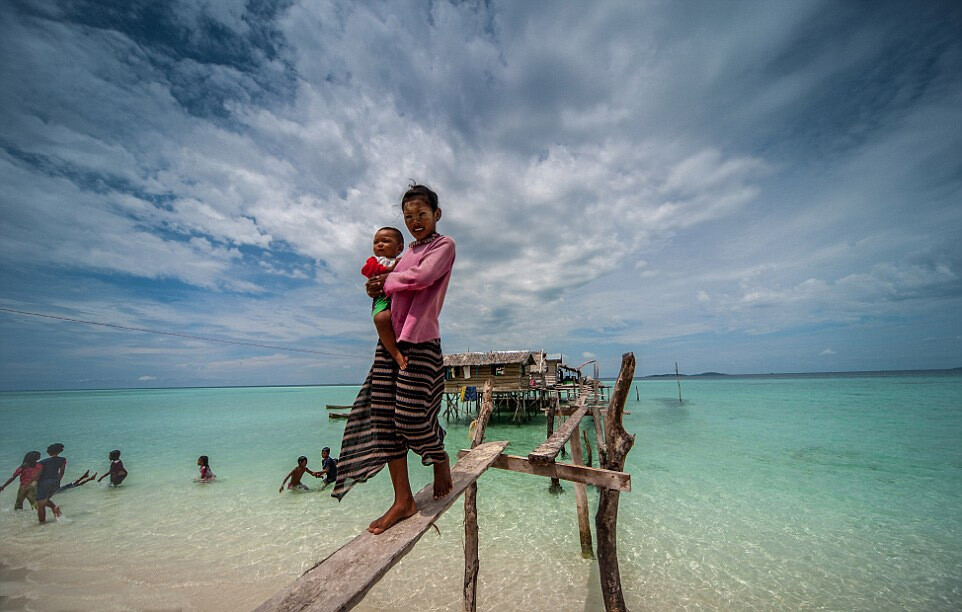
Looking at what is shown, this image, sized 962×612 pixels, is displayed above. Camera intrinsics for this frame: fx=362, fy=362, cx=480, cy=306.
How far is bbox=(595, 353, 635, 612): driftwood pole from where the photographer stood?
4.28 metres

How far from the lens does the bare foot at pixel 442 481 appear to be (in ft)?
7.97

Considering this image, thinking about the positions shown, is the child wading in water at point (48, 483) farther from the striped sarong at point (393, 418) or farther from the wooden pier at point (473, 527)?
the striped sarong at point (393, 418)

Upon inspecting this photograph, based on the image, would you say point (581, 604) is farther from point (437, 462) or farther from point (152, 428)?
point (152, 428)

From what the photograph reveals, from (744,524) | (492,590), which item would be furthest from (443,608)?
(744,524)

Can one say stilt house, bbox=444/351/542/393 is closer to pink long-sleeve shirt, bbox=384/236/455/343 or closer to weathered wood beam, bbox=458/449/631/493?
weathered wood beam, bbox=458/449/631/493

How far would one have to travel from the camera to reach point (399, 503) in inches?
88.3

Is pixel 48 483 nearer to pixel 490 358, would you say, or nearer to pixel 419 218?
pixel 419 218

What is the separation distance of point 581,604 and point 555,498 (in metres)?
4.66

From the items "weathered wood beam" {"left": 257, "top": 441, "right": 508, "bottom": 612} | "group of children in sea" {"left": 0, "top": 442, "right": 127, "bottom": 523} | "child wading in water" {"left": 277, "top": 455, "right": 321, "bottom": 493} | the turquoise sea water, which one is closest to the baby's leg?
"weathered wood beam" {"left": 257, "top": 441, "right": 508, "bottom": 612}

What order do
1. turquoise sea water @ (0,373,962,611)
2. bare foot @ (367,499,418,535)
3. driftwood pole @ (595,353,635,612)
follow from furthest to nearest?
turquoise sea water @ (0,373,962,611)
driftwood pole @ (595,353,635,612)
bare foot @ (367,499,418,535)

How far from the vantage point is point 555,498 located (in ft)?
33.8

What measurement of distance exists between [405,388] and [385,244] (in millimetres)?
995

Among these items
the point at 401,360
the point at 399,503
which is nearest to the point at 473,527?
the point at 399,503

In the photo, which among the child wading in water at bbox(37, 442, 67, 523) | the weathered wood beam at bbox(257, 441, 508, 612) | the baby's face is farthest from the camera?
the child wading in water at bbox(37, 442, 67, 523)
